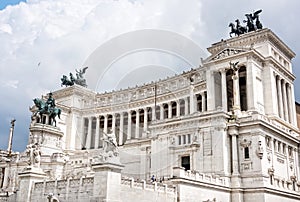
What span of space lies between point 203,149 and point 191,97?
26160 millimetres

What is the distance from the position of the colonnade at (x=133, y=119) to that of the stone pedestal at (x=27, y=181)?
126 ft

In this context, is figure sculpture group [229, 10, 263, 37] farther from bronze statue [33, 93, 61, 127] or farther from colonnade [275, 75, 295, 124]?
bronze statue [33, 93, 61, 127]

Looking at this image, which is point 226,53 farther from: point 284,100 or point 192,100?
point 284,100

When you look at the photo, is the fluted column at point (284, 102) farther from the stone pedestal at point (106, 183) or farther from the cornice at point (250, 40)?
the stone pedestal at point (106, 183)

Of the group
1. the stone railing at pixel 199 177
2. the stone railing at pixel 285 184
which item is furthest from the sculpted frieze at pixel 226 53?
the stone railing at pixel 199 177

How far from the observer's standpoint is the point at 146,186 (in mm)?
31938

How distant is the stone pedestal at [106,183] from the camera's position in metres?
27.2

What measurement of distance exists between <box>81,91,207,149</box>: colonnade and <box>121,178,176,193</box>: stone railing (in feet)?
122

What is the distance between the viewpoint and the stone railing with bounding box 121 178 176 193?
29.8 meters

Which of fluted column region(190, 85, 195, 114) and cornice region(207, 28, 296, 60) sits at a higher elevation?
cornice region(207, 28, 296, 60)

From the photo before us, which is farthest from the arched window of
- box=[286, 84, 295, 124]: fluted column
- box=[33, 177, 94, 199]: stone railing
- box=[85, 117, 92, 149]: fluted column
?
box=[85, 117, 92, 149]: fluted column

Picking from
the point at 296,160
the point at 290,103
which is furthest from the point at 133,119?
the point at 296,160

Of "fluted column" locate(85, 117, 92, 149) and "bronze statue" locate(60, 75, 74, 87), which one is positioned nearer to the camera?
"fluted column" locate(85, 117, 92, 149)

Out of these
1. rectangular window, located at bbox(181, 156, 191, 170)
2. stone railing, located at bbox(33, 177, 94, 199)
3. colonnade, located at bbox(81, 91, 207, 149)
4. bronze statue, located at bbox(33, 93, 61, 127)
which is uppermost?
colonnade, located at bbox(81, 91, 207, 149)
